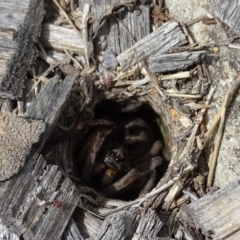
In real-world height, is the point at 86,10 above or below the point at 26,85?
above

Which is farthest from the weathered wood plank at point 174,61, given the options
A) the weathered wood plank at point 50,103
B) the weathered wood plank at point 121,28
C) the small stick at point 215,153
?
the weathered wood plank at point 50,103

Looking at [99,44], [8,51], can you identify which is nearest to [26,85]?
[8,51]

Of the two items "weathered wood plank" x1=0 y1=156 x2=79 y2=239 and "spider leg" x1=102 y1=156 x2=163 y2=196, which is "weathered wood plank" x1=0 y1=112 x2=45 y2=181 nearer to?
"weathered wood plank" x1=0 y1=156 x2=79 y2=239

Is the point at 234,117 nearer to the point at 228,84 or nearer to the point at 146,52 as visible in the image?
the point at 228,84

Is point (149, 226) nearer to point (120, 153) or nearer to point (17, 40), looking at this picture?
point (120, 153)

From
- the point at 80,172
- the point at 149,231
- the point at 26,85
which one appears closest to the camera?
the point at 149,231

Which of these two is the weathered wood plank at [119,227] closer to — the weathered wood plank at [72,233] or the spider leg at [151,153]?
the weathered wood plank at [72,233]

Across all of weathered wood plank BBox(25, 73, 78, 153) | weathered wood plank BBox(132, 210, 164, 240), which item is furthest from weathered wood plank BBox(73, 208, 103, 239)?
weathered wood plank BBox(25, 73, 78, 153)
